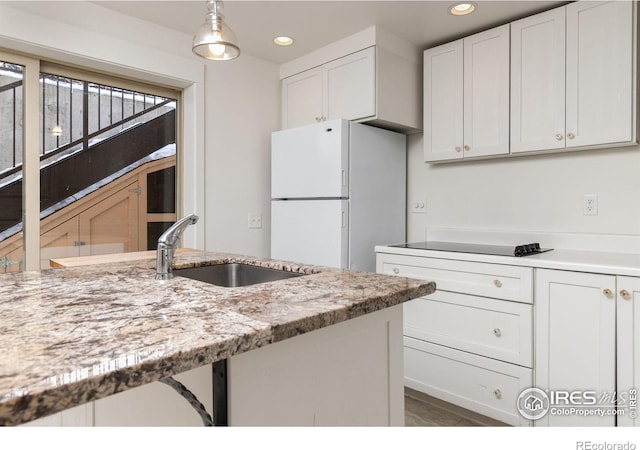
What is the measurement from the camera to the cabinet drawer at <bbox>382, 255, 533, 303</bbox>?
6.37 feet

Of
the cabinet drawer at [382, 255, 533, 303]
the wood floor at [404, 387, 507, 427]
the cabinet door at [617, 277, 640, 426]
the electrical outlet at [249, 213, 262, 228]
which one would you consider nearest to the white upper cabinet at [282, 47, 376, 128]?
the electrical outlet at [249, 213, 262, 228]

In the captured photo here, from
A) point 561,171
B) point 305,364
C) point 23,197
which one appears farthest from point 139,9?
point 561,171

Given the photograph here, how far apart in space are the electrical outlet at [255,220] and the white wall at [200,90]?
0.13 feet

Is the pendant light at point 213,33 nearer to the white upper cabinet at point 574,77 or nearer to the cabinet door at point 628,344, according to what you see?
the white upper cabinet at point 574,77

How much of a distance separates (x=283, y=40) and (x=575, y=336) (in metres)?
2.43

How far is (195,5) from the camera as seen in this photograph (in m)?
2.33

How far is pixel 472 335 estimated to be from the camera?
6.95ft

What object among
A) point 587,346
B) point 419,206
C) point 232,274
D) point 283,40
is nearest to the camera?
point 232,274

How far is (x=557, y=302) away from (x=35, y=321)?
6.32 ft

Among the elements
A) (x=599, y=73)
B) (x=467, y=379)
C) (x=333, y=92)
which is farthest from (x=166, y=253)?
(x=599, y=73)

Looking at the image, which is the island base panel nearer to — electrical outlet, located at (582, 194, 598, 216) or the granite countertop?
the granite countertop

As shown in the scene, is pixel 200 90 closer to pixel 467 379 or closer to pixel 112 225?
pixel 112 225

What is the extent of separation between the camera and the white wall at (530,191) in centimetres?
218

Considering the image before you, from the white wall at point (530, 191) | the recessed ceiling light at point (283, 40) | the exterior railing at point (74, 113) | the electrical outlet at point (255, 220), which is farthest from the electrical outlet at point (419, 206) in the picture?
the exterior railing at point (74, 113)
